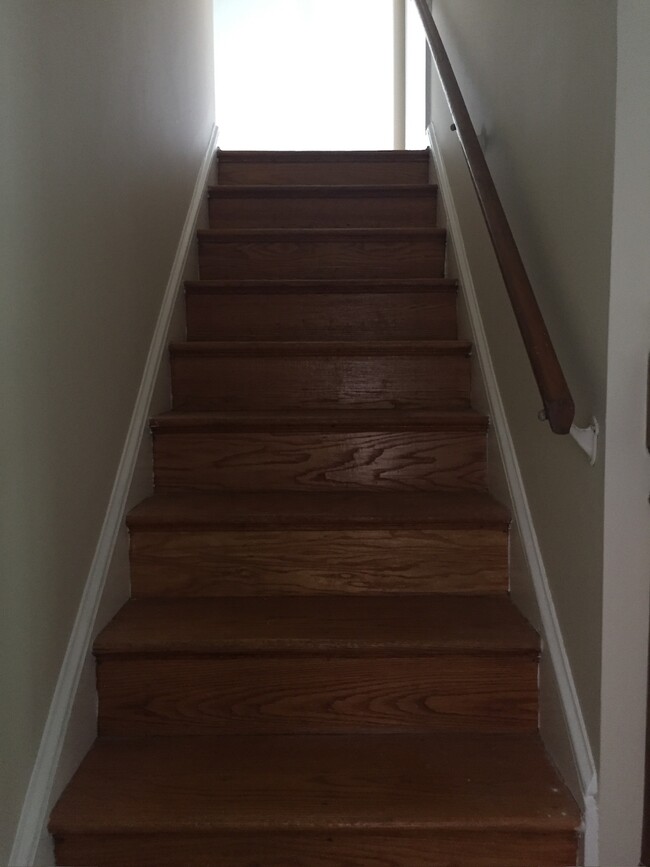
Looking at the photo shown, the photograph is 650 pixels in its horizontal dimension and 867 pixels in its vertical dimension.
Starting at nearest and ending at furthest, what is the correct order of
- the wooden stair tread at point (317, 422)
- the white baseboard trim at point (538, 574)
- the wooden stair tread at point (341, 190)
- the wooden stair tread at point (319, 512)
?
the white baseboard trim at point (538, 574) < the wooden stair tread at point (319, 512) < the wooden stair tread at point (317, 422) < the wooden stair tread at point (341, 190)

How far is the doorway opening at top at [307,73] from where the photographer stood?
12.4 ft

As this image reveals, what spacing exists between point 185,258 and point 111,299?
778 millimetres

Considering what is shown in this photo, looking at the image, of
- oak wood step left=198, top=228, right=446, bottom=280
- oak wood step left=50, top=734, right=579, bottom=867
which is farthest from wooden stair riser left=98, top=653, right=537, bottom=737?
oak wood step left=198, top=228, right=446, bottom=280

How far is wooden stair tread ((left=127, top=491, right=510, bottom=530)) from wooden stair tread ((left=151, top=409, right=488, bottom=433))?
0.62 ft

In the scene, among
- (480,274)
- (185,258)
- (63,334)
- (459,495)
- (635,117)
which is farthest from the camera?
(185,258)

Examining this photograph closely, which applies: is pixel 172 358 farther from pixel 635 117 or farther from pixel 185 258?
pixel 635 117

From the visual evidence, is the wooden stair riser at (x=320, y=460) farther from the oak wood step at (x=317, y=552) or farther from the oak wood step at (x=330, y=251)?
the oak wood step at (x=330, y=251)

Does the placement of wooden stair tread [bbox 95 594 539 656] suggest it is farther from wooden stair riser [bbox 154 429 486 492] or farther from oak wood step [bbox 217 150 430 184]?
oak wood step [bbox 217 150 430 184]

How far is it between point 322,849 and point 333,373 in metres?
1.24

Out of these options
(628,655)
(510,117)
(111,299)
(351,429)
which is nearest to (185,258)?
(111,299)

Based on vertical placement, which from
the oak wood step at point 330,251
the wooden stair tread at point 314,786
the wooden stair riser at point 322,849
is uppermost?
the oak wood step at point 330,251

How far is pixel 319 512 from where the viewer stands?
1499 mm

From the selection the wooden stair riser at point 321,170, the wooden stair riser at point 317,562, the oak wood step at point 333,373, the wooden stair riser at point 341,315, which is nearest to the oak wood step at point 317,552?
the wooden stair riser at point 317,562

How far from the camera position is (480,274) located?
1882 millimetres
